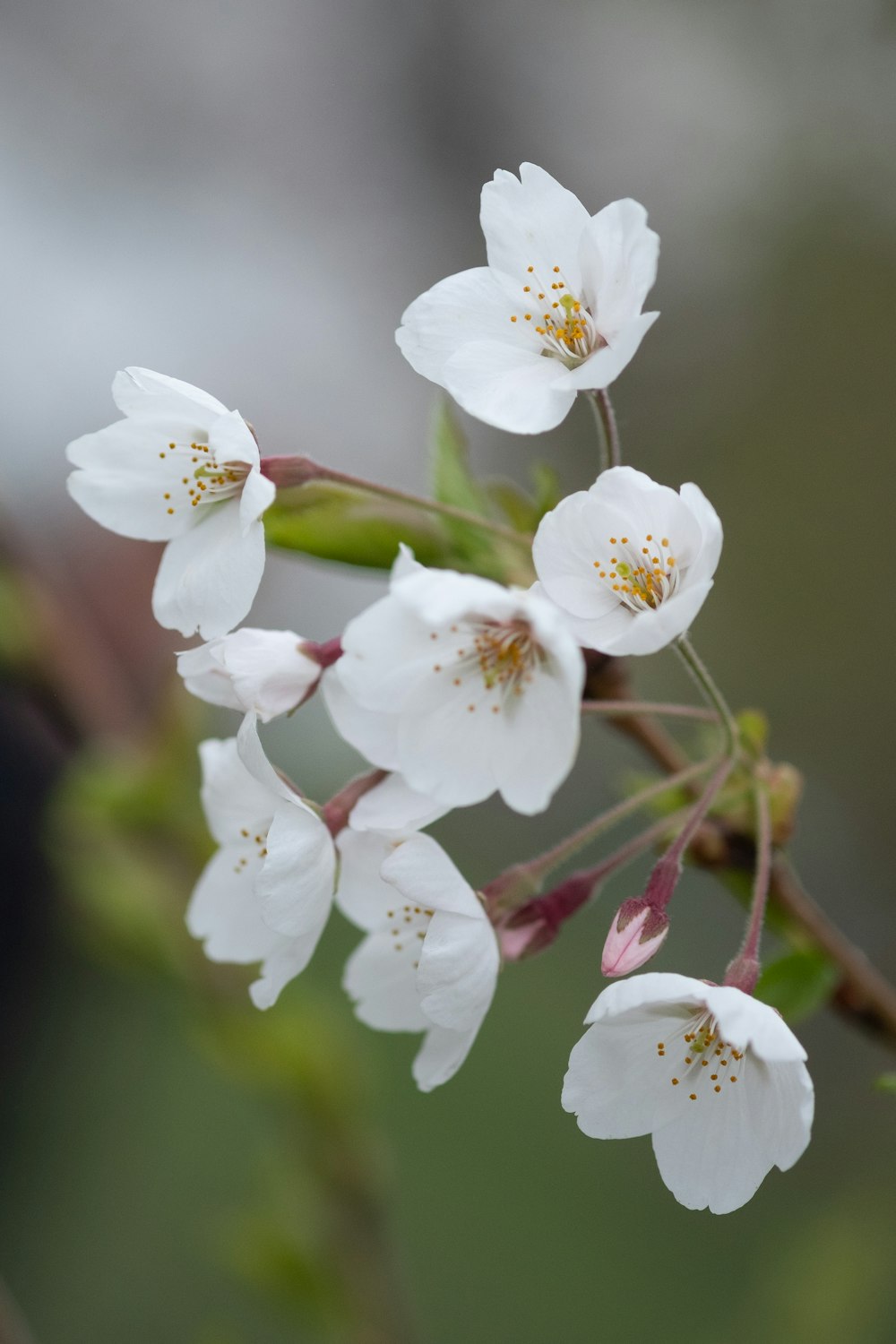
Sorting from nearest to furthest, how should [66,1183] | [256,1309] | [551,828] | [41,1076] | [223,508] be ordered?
[223,508] < [256,1309] < [66,1183] < [41,1076] < [551,828]

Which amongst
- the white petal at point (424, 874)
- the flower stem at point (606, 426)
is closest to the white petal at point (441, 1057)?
the white petal at point (424, 874)

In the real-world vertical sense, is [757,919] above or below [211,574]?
below

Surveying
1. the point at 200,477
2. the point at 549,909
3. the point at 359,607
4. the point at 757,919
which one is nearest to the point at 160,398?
the point at 200,477

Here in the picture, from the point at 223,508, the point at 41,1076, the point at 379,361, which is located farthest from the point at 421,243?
the point at 223,508

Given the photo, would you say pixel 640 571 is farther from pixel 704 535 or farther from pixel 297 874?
pixel 297 874

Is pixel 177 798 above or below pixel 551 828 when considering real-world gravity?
above

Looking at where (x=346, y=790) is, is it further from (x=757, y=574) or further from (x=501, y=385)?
(x=757, y=574)

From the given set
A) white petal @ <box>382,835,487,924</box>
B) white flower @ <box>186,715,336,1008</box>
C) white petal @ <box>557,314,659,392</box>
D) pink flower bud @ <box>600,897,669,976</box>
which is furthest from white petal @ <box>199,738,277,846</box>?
white petal @ <box>557,314,659,392</box>
